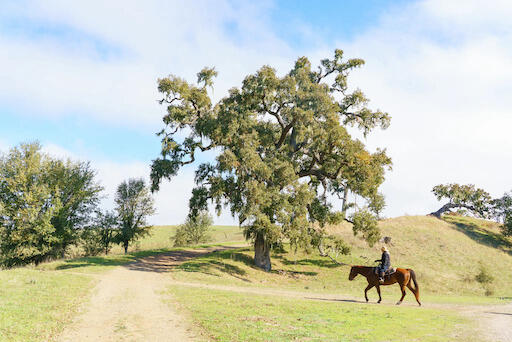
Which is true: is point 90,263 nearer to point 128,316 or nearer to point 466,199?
point 128,316

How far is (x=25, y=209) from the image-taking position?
40.3 metres

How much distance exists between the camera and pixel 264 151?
36.8 metres

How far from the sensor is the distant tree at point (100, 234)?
Result: 159 ft

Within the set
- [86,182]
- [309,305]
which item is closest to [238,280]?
[309,305]

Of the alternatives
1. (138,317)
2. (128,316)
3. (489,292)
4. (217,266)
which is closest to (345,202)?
(217,266)

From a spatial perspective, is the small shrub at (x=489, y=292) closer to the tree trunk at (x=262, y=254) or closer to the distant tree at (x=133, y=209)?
the tree trunk at (x=262, y=254)

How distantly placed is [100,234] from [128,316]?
130ft

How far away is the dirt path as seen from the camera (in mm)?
12156

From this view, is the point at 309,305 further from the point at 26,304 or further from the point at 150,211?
the point at 150,211

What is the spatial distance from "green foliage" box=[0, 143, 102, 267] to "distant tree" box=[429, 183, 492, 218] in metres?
68.0

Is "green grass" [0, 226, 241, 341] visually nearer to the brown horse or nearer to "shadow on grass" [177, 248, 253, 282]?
"shadow on grass" [177, 248, 253, 282]

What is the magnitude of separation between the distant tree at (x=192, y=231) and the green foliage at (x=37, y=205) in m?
19.0

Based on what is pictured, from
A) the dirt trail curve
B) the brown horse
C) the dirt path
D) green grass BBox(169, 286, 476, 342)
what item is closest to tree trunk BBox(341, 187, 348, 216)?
the brown horse

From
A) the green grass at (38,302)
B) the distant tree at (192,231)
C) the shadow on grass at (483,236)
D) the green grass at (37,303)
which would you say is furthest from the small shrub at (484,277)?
the distant tree at (192,231)
